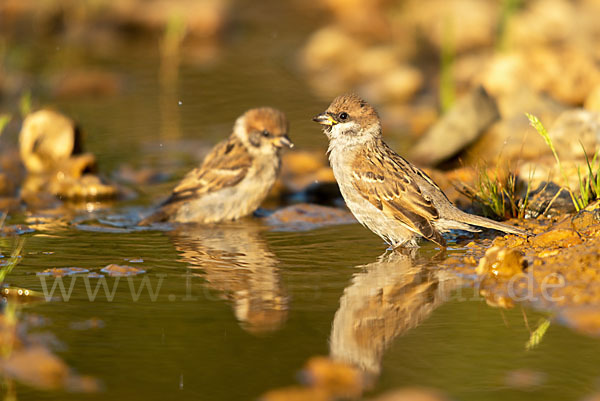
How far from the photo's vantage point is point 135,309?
6.23 m

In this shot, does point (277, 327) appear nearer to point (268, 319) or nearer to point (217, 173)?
point (268, 319)

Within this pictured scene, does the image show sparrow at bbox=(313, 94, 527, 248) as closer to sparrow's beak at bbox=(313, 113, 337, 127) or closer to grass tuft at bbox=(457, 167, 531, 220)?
sparrow's beak at bbox=(313, 113, 337, 127)

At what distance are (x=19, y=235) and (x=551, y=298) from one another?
15.0ft

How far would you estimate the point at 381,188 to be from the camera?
24.8 ft

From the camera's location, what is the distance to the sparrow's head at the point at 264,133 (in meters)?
9.17

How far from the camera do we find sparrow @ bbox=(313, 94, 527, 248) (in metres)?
7.45

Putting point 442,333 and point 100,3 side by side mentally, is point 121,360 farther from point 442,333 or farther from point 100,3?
point 100,3

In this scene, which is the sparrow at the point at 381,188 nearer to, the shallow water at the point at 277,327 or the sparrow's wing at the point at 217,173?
the shallow water at the point at 277,327

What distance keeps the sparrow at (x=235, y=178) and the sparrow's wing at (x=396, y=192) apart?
1.52 metres

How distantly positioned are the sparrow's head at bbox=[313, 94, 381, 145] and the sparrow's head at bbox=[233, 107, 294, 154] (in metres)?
1.18

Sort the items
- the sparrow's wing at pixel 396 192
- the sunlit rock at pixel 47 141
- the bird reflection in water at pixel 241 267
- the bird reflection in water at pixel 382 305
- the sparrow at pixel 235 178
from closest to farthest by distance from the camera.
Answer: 1. the bird reflection in water at pixel 382 305
2. the bird reflection in water at pixel 241 267
3. the sparrow's wing at pixel 396 192
4. the sparrow at pixel 235 178
5. the sunlit rock at pixel 47 141

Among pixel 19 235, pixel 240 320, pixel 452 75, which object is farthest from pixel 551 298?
pixel 452 75

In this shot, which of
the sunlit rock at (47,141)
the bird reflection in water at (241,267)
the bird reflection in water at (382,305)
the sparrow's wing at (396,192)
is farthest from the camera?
the sunlit rock at (47,141)

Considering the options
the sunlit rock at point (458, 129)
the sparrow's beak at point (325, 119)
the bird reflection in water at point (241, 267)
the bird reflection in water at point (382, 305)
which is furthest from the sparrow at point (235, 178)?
the bird reflection in water at point (382, 305)
